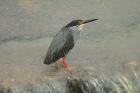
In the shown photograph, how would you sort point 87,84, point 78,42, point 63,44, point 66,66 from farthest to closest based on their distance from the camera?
1. point 78,42
2. point 66,66
3. point 63,44
4. point 87,84

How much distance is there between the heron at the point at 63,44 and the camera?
8742mm

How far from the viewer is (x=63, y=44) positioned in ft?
29.3

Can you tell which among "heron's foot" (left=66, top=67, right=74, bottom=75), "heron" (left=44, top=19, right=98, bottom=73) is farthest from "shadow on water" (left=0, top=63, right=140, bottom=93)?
"heron" (left=44, top=19, right=98, bottom=73)

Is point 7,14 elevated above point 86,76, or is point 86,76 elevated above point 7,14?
point 86,76

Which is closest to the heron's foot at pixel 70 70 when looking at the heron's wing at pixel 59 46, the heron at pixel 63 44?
the heron at pixel 63 44

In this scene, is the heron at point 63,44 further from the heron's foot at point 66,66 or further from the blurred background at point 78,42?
the blurred background at point 78,42

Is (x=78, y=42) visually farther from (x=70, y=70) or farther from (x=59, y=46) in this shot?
(x=59, y=46)

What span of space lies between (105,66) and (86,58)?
450 millimetres

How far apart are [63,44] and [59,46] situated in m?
0.09

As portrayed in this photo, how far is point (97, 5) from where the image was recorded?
12.3 meters

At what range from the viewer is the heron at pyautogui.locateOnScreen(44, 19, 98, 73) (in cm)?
874

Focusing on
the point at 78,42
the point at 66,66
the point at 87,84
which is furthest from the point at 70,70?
the point at 78,42

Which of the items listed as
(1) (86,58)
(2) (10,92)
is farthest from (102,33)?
(2) (10,92)

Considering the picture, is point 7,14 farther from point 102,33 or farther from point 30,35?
point 102,33
